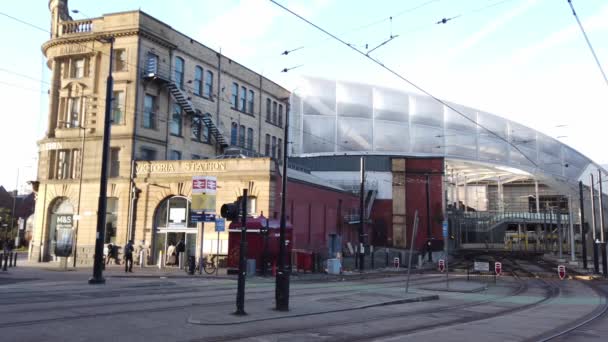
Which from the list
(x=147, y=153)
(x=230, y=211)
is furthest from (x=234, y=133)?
(x=230, y=211)

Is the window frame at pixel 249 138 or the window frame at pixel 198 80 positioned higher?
the window frame at pixel 198 80

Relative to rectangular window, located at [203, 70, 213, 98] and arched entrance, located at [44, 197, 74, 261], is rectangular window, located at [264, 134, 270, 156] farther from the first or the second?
arched entrance, located at [44, 197, 74, 261]

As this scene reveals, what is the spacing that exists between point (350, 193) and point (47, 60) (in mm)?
29294

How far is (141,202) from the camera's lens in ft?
123

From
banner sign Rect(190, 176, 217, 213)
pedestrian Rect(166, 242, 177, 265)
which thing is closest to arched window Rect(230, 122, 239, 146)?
pedestrian Rect(166, 242, 177, 265)

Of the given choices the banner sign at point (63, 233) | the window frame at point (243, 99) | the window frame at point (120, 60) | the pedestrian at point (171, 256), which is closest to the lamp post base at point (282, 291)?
the pedestrian at point (171, 256)

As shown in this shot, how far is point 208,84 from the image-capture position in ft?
148

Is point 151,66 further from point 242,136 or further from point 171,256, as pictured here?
point 171,256

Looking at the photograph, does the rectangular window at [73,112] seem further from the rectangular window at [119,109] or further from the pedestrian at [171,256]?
the pedestrian at [171,256]

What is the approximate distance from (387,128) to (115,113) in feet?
121

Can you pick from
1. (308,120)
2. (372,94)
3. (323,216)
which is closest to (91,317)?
(323,216)

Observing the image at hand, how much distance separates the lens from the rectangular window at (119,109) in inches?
1521

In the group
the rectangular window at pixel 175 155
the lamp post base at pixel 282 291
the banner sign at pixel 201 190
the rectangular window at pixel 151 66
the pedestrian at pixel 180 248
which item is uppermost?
the rectangular window at pixel 151 66

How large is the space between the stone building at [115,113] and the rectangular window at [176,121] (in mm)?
77
